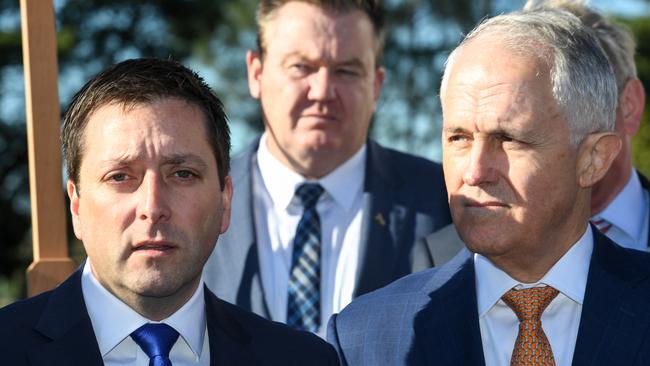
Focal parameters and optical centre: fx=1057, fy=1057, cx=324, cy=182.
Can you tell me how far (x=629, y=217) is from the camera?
4617 mm

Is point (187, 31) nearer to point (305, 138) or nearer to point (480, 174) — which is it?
point (305, 138)

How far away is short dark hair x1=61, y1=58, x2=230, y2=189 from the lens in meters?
3.04

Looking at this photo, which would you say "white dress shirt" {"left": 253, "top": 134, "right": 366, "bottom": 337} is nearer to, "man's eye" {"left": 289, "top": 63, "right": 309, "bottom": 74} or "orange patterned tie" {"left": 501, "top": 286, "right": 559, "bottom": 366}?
"man's eye" {"left": 289, "top": 63, "right": 309, "bottom": 74}

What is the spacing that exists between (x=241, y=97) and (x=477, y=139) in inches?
811

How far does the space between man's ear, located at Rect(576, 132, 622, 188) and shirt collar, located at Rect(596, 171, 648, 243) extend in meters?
1.21

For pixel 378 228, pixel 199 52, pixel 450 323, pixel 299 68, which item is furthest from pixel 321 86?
pixel 199 52

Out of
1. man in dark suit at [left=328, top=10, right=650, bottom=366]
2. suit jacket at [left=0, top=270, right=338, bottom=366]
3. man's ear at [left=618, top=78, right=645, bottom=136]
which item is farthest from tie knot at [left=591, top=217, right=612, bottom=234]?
suit jacket at [left=0, top=270, right=338, bottom=366]

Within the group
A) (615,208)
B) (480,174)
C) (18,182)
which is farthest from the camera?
(18,182)

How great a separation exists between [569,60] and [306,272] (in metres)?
1.86

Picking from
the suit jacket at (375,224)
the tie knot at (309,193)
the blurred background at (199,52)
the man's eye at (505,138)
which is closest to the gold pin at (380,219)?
the suit jacket at (375,224)

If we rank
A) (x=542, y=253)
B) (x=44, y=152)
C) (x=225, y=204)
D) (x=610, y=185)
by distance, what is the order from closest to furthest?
(x=225, y=204) < (x=542, y=253) < (x=44, y=152) < (x=610, y=185)

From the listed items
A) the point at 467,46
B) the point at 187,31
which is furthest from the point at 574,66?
the point at 187,31

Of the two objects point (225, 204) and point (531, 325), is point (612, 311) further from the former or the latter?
point (225, 204)

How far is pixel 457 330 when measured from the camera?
10.8ft
